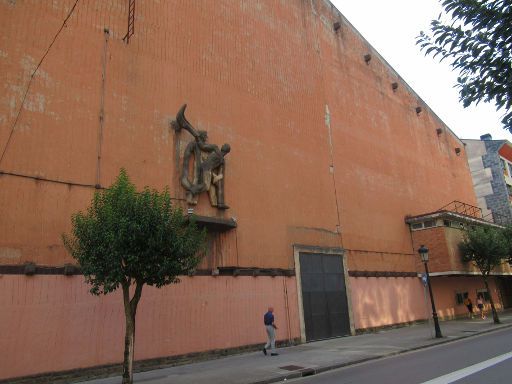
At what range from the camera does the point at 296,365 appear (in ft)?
40.8

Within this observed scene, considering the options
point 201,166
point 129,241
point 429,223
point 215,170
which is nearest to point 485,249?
point 429,223

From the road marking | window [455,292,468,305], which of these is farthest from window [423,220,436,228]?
the road marking

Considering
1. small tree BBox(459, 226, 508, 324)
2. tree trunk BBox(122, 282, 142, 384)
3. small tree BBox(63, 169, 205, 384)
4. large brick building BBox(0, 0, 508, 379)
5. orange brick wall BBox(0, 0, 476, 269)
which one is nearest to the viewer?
tree trunk BBox(122, 282, 142, 384)

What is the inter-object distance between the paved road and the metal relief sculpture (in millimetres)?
7866

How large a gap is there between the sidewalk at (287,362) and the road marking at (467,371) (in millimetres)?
3680

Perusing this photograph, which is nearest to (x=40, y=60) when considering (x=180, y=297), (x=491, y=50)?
(x=180, y=297)

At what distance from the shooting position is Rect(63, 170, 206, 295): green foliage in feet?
31.5

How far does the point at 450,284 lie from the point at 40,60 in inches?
1108

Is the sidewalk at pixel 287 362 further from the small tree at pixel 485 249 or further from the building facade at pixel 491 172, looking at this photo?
the building facade at pixel 491 172

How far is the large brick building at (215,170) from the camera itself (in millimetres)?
12109

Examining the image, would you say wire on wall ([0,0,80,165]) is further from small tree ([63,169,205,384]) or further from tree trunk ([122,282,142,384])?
tree trunk ([122,282,142,384])

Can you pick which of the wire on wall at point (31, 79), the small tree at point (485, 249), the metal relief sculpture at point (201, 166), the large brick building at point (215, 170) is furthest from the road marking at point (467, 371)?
the small tree at point (485, 249)

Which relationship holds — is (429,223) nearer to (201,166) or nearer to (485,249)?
(485,249)

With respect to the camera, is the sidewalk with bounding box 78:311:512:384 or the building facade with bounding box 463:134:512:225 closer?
the sidewalk with bounding box 78:311:512:384
